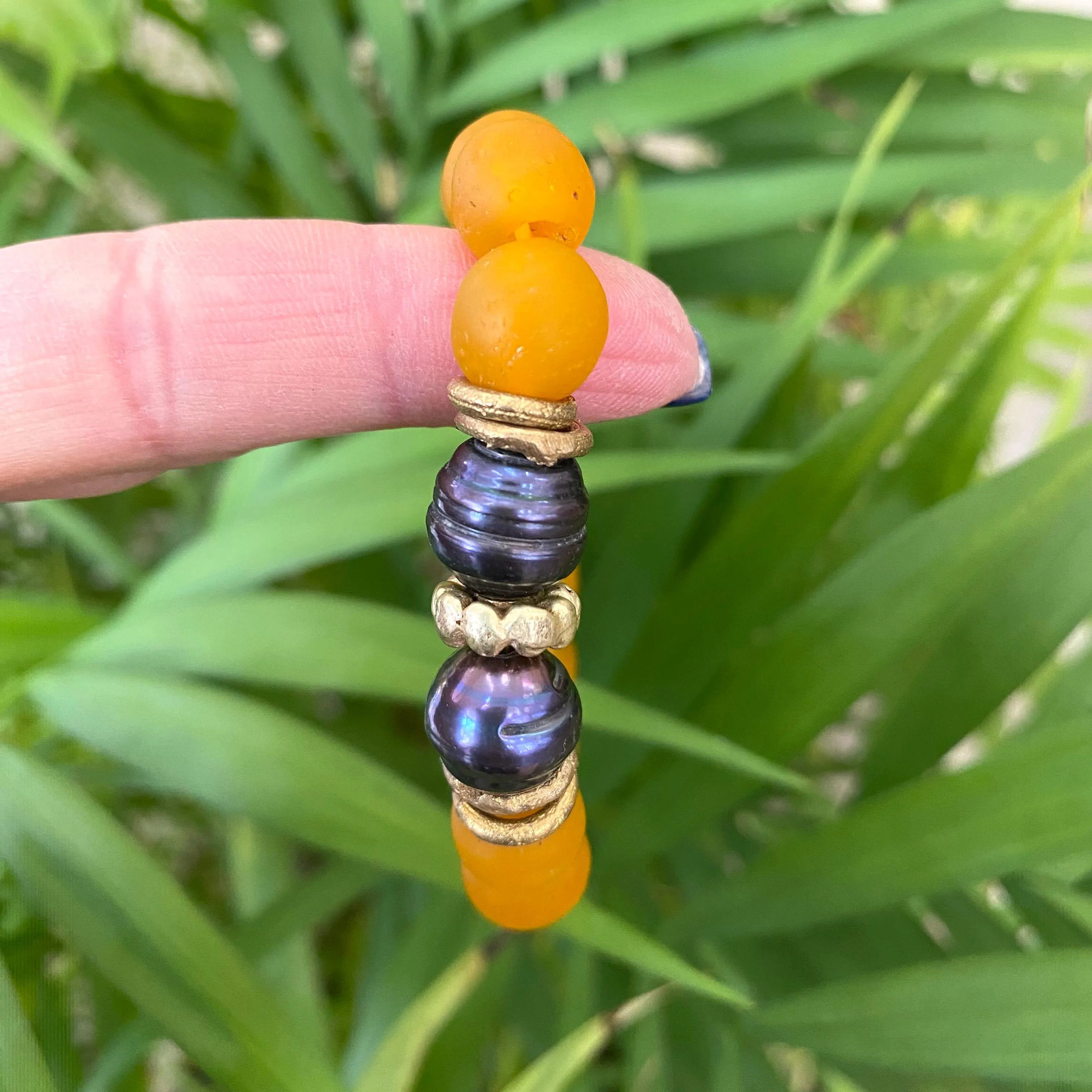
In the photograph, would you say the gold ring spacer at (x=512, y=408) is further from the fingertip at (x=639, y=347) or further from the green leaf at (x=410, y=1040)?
the green leaf at (x=410, y=1040)

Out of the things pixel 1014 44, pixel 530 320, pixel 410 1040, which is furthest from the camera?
pixel 1014 44

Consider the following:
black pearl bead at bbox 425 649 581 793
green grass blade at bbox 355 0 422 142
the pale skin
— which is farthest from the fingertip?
green grass blade at bbox 355 0 422 142

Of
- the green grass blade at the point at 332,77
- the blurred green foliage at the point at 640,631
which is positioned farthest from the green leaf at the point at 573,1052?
the green grass blade at the point at 332,77

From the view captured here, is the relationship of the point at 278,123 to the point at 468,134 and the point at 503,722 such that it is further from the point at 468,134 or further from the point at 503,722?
the point at 503,722

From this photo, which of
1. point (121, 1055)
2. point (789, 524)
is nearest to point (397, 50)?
point (789, 524)

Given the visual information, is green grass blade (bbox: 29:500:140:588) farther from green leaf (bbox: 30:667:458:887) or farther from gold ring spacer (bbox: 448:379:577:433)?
gold ring spacer (bbox: 448:379:577:433)
